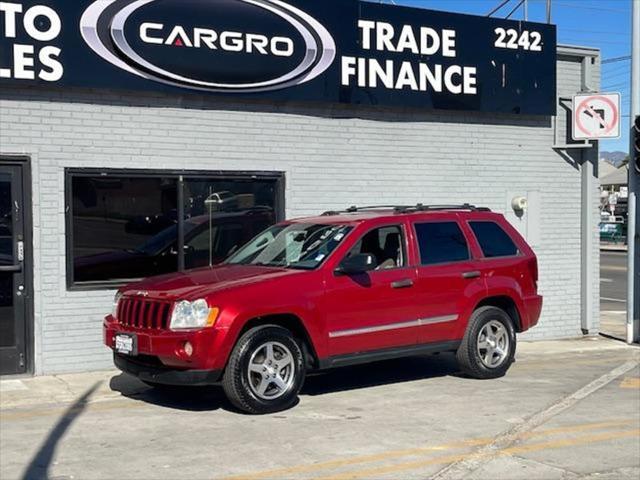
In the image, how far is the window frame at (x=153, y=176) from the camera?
991cm

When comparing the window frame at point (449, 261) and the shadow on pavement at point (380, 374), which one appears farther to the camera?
the shadow on pavement at point (380, 374)

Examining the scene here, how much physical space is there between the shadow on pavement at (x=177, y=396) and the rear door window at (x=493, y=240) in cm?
339

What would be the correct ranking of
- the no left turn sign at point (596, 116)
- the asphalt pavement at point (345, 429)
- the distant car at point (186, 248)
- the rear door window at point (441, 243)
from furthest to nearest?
the no left turn sign at point (596, 116), the distant car at point (186, 248), the rear door window at point (441, 243), the asphalt pavement at point (345, 429)

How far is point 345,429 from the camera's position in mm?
7281

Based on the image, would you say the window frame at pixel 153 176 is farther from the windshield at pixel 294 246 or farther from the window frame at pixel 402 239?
the window frame at pixel 402 239

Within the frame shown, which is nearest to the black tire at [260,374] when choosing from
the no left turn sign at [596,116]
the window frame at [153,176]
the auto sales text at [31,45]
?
the window frame at [153,176]

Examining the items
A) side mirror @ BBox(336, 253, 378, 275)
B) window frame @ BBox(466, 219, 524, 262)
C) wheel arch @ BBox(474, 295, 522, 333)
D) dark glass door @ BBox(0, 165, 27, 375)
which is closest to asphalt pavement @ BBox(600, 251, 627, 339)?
wheel arch @ BBox(474, 295, 522, 333)

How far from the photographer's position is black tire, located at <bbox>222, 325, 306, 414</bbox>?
753 cm

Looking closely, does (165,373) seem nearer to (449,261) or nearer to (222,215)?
(449,261)

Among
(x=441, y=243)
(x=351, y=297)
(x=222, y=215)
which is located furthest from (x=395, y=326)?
(x=222, y=215)

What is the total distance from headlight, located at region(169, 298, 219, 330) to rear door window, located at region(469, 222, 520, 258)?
3582 millimetres

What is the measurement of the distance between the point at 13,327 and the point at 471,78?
283 inches

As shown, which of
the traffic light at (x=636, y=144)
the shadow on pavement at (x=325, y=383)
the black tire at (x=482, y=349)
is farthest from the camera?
the traffic light at (x=636, y=144)

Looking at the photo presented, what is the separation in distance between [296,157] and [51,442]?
5.51 meters
